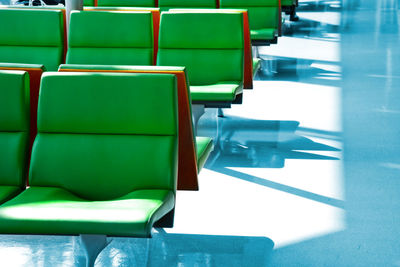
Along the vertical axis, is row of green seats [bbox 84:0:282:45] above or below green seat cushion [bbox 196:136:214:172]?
above

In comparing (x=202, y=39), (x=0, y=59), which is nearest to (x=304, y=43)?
(x=202, y=39)

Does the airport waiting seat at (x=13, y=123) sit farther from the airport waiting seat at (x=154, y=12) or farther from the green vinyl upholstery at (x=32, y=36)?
the airport waiting seat at (x=154, y=12)

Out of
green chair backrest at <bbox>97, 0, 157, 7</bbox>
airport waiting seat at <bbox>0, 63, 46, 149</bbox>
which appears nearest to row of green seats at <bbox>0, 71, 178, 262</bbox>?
airport waiting seat at <bbox>0, 63, 46, 149</bbox>

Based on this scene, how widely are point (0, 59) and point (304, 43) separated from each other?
4758mm

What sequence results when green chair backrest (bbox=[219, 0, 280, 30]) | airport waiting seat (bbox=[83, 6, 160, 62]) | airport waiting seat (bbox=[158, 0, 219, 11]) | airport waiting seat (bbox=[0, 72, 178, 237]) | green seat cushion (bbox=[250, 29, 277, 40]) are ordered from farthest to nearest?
green chair backrest (bbox=[219, 0, 280, 30]) → green seat cushion (bbox=[250, 29, 277, 40]) → airport waiting seat (bbox=[158, 0, 219, 11]) → airport waiting seat (bbox=[83, 6, 160, 62]) → airport waiting seat (bbox=[0, 72, 178, 237])

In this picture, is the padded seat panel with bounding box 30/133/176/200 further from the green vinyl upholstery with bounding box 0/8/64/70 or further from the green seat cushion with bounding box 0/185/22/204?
the green vinyl upholstery with bounding box 0/8/64/70

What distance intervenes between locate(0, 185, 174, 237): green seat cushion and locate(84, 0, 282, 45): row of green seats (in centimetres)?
390

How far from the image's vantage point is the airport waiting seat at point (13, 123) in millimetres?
2922

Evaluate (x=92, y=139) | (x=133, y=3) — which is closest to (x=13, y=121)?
(x=92, y=139)

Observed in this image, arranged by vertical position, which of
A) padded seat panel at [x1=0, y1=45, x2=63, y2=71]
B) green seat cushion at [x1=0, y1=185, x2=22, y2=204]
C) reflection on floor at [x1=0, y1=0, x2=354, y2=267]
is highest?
padded seat panel at [x1=0, y1=45, x2=63, y2=71]

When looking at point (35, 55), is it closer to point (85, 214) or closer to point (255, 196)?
point (255, 196)

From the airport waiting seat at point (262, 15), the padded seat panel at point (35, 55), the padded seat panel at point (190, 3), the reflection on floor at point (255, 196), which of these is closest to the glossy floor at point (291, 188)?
the reflection on floor at point (255, 196)

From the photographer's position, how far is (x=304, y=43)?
8.86 metres

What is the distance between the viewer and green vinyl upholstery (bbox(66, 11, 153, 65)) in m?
4.69
